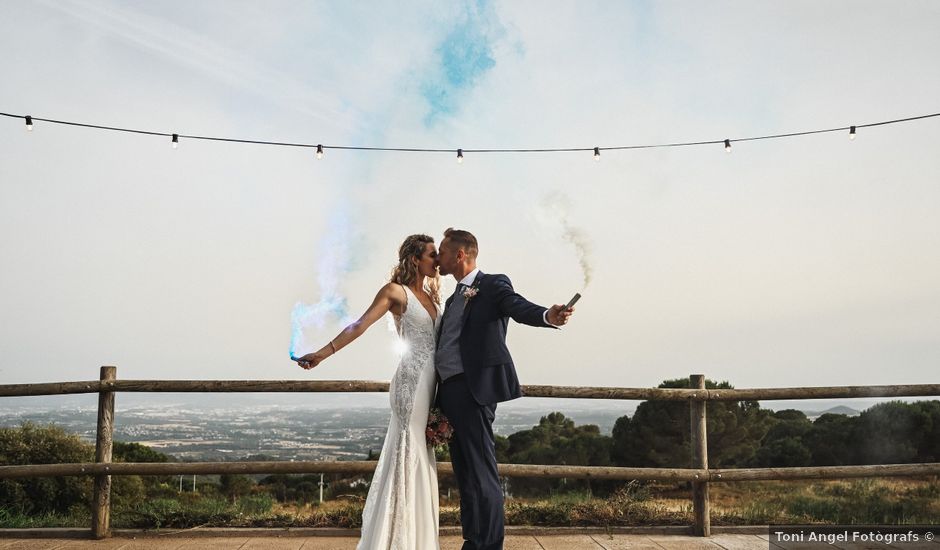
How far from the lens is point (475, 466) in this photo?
356 centimetres

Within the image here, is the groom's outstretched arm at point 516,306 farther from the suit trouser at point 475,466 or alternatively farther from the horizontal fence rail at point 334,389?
the horizontal fence rail at point 334,389

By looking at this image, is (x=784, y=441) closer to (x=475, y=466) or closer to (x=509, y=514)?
(x=509, y=514)

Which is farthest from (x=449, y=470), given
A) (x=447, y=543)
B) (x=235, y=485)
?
(x=235, y=485)

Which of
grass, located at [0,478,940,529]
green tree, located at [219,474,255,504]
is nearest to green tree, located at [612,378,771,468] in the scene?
grass, located at [0,478,940,529]

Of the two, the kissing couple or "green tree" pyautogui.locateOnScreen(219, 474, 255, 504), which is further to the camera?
"green tree" pyautogui.locateOnScreen(219, 474, 255, 504)

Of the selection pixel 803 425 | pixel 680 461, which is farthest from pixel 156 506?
pixel 803 425

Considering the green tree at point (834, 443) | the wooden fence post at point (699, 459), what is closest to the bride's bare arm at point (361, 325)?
the wooden fence post at point (699, 459)

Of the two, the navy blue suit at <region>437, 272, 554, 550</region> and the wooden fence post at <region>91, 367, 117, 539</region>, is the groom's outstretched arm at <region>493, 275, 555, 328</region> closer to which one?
the navy blue suit at <region>437, 272, 554, 550</region>

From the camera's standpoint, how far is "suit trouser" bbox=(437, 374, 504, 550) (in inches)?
138

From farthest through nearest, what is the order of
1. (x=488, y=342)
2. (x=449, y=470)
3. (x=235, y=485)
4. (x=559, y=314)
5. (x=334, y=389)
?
(x=235, y=485)
(x=334, y=389)
(x=449, y=470)
(x=488, y=342)
(x=559, y=314)

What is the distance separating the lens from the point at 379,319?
3.72 metres

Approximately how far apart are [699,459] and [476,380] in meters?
2.42

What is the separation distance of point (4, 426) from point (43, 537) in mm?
6347

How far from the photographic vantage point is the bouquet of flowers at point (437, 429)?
3668 millimetres
